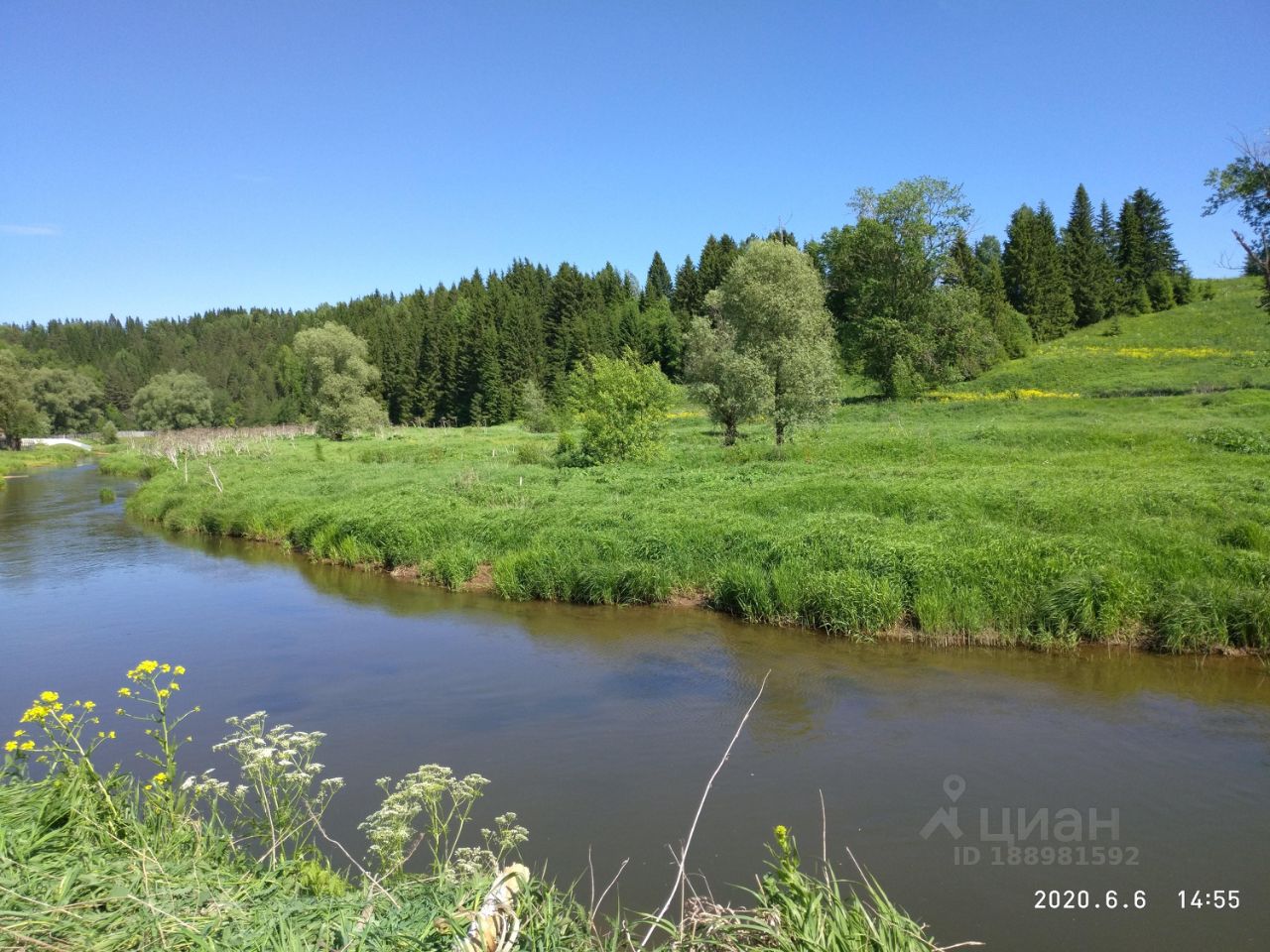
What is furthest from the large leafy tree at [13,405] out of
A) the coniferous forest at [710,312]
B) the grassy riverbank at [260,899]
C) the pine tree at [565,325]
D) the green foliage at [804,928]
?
the green foliage at [804,928]

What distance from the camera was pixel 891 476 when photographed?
68.1 feet

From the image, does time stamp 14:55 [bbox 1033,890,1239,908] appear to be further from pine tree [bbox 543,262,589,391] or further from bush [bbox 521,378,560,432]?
pine tree [bbox 543,262,589,391]

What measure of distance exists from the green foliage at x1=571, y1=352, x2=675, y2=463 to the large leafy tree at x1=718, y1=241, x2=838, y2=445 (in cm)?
387

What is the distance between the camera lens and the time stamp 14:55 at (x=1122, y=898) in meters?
6.44

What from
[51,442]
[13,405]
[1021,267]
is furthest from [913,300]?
[51,442]

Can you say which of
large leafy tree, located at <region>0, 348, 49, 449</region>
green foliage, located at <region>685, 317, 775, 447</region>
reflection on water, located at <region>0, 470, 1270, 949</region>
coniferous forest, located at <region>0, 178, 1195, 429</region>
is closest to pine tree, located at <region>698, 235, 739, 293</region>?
coniferous forest, located at <region>0, 178, 1195, 429</region>

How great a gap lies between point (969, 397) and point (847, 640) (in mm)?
34295

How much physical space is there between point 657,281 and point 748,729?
265 feet

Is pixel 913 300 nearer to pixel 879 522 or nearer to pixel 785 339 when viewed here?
pixel 785 339

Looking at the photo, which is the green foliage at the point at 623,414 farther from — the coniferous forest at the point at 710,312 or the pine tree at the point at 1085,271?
the pine tree at the point at 1085,271

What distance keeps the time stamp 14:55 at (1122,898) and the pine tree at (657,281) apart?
80355 mm

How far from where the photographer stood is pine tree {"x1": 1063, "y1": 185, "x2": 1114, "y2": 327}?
62.3 meters

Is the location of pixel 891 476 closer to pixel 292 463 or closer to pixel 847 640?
pixel 847 640

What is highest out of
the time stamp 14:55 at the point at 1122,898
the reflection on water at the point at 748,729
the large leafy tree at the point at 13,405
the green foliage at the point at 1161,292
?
the green foliage at the point at 1161,292
